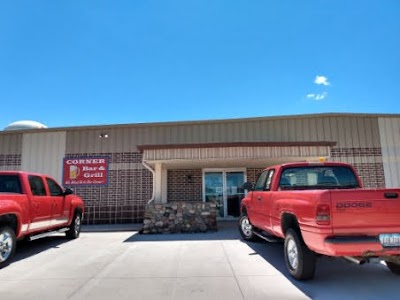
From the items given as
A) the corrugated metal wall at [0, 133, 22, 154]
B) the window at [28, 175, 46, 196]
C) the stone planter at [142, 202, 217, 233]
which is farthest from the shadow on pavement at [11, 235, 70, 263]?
the corrugated metal wall at [0, 133, 22, 154]

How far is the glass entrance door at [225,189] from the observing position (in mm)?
15016

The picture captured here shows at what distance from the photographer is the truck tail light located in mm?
4566

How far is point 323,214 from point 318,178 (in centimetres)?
230

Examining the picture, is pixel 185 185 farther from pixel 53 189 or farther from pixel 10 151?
pixel 10 151

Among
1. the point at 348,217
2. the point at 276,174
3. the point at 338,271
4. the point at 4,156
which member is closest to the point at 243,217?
the point at 276,174

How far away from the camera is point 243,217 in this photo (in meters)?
9.59

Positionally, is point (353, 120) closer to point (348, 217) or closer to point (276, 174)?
point (276, 174)

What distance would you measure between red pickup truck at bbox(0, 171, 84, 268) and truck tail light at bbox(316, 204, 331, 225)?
569cm

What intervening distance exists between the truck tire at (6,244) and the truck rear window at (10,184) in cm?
110

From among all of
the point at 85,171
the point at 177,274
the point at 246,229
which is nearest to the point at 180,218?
the point at 246,229

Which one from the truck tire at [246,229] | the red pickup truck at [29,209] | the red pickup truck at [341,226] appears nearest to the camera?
the red pickup truck at [341,226]

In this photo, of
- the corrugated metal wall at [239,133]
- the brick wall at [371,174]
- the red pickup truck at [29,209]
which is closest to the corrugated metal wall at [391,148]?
the brick wall at [371,174]

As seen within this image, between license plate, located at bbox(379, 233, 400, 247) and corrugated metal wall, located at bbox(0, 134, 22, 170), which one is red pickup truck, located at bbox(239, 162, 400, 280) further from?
corrugated metal wall, located at bbox(0, 134, 22, 170)

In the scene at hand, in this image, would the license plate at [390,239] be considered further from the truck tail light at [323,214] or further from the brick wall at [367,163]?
the brick wall at [367,163]
